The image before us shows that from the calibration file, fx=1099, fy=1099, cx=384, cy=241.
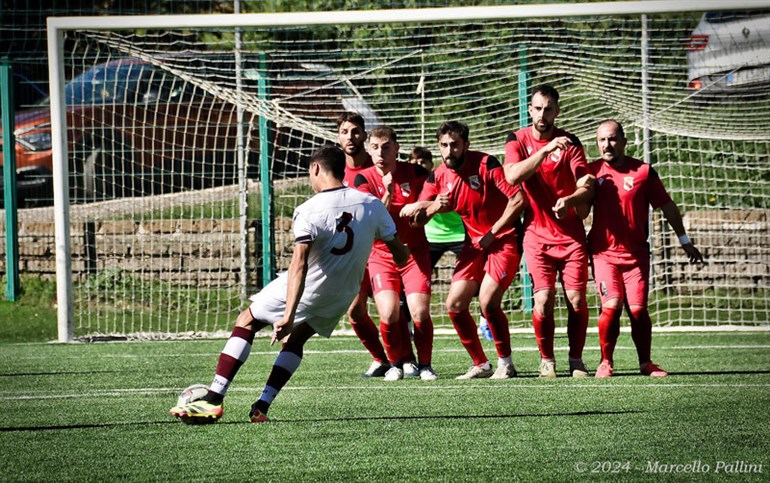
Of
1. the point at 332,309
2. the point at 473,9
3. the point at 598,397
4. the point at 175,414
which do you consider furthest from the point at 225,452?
the point at 473,9

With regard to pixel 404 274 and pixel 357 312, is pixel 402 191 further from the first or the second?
pixel 357 312

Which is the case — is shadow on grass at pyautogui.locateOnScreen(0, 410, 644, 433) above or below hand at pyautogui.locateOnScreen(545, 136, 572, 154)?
below

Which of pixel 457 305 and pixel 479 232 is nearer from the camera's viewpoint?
pixel 457 305

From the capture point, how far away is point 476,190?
8820 millimetres

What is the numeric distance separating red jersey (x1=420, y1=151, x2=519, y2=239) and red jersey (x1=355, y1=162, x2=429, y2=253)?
0.23 metres

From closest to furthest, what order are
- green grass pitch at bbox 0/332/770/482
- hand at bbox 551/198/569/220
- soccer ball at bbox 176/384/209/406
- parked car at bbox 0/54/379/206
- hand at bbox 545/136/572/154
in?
green grass pitch at bbox 0/332/770/482
soccer ball at bbox 176/384/209/406
hand at bbox 545/136/572/154
hand at bbox 551/198/569/220
parked car at bbox 0/54/379/206

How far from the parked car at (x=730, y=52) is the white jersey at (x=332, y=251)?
24.8ft

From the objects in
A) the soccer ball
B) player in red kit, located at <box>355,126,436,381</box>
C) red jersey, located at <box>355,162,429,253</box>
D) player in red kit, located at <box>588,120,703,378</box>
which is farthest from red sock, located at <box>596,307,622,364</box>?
the soccer ball

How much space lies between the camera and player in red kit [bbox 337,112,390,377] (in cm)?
890

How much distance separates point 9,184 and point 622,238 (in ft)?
29.0

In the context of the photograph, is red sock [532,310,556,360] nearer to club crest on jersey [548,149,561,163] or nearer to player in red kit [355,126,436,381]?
player in red kit [355,126,436,381]

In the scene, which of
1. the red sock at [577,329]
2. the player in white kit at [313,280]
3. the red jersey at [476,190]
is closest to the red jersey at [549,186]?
the red jersey at [476,190]

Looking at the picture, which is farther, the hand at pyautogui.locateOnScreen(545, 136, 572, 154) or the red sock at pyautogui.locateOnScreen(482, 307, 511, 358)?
the red sock at pyautogui.locateOnScreen(482, 307, 511, 358)

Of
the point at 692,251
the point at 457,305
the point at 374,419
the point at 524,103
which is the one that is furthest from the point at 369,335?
the point at 524,103
